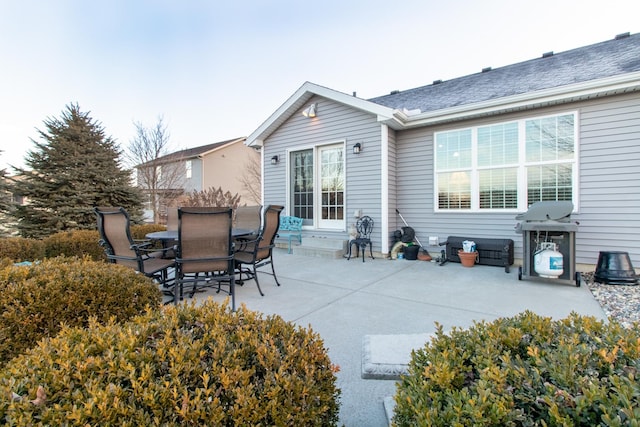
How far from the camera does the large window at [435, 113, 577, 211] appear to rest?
5.11 metres

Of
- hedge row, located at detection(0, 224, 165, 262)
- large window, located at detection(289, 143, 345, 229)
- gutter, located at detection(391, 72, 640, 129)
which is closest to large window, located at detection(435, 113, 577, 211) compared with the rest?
gutter, located at detection(391, 72, 640, 129)

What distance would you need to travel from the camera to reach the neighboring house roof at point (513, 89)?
4781mm

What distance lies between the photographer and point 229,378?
0.93m

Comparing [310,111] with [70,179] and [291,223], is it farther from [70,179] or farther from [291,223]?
[70,179]

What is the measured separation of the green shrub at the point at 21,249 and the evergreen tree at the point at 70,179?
284 cm

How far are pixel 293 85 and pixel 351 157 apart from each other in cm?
629

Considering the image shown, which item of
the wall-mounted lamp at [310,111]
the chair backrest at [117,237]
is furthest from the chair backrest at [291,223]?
the chair backrest at [117,237]

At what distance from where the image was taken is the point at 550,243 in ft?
14.2

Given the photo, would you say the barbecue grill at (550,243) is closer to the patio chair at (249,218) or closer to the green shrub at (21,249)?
the patio chair at (249,218)

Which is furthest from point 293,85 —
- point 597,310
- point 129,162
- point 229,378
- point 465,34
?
point 229,378

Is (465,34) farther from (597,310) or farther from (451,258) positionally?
(597,310)

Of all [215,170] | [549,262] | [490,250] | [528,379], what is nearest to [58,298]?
[528,379]

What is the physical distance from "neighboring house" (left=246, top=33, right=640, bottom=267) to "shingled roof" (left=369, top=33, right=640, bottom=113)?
4 cm

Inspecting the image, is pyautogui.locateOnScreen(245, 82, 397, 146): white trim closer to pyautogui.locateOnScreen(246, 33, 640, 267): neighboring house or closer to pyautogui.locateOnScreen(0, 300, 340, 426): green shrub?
pyautogui.locateOnScreen(246, 33, 640, 267): neighboring house
